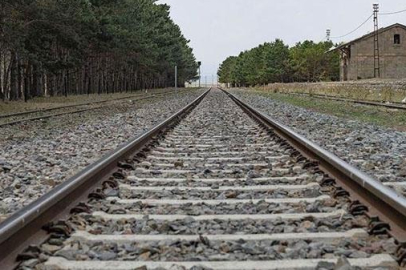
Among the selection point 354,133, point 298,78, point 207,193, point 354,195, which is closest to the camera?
point 354,195

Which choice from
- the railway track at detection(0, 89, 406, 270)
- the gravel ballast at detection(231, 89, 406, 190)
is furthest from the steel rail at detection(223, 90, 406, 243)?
the gravel ballast at detection(231, 89, 406, 190)

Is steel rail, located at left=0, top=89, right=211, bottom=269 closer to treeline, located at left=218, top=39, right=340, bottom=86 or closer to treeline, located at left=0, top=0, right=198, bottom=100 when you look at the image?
treeline, located at left=0, top=0, right=198, bottom=100

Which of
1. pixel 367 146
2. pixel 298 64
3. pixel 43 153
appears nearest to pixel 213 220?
pixel 43 153

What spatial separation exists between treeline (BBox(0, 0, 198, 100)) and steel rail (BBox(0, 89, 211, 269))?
21.3m

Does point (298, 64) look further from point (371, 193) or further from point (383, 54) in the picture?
point (371, 193)

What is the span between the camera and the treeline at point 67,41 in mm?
27156

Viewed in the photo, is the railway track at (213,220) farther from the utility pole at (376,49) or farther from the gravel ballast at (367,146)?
the utility pole at (376,49)

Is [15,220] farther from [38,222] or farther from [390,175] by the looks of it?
[390,175]

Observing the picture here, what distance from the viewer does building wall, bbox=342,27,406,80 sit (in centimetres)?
6731

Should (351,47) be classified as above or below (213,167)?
above

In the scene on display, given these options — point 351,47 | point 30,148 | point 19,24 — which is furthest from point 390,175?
point 351,47

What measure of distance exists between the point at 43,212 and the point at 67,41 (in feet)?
104

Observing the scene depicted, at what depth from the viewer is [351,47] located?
6862cm

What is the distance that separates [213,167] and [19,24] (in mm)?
22007
